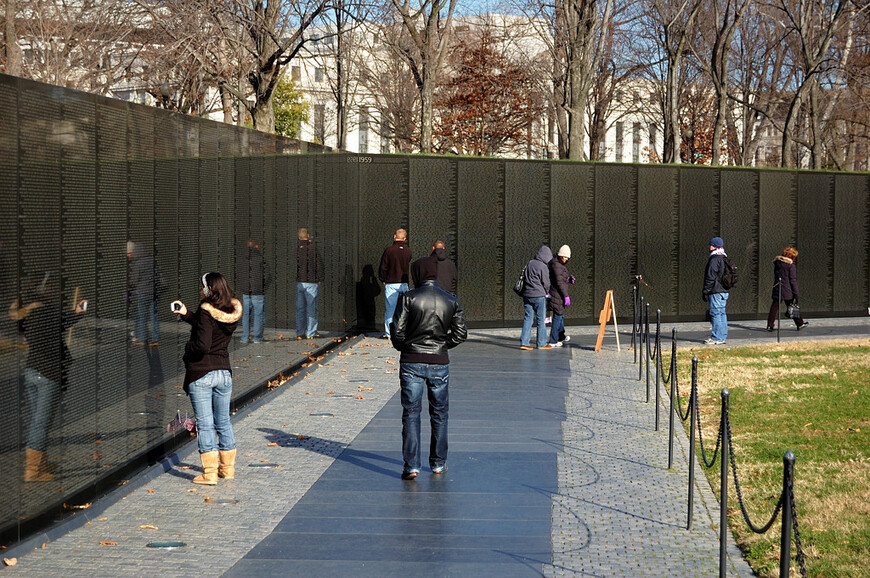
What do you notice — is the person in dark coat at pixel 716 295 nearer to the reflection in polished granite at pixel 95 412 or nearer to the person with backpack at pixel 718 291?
the person with backpack at pixel 718 291

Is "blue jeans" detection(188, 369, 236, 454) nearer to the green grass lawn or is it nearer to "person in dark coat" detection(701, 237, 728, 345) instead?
the green grass lawn

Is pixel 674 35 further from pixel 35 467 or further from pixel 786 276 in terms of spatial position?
pixel 35 467

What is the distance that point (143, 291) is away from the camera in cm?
1025

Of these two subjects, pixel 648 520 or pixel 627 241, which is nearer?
pixel 648 520

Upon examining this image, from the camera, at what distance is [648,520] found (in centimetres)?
857

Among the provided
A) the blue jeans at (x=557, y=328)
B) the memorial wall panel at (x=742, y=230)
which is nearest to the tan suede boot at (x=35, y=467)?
the blue jeans at (x=557, y=328)

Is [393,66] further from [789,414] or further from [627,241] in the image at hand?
[789,414]

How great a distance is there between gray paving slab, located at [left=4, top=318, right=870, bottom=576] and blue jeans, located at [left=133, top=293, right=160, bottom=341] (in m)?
1.27

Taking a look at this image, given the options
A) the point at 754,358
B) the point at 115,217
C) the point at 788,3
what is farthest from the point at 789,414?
the point at 788,3

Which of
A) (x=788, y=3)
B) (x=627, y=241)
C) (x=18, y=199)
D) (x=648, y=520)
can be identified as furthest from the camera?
(x=788, y=3)

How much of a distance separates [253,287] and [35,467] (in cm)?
649

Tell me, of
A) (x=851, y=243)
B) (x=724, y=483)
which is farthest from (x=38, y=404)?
(x=851, y=243)

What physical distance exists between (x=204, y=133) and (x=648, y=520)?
661cm

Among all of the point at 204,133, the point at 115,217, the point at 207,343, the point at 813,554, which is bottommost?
the point at 813,554
